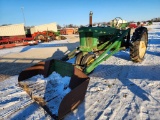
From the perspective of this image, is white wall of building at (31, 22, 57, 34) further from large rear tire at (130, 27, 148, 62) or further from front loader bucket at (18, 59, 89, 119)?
front loader bucket at (18, 59, 89, 119)

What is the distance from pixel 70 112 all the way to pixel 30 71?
6.47 feet

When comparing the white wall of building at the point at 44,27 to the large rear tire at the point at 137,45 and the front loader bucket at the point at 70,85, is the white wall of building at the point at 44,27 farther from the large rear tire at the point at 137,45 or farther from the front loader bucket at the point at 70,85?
the front loader bucket at the point at 70,85

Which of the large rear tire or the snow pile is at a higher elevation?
the large rear tire

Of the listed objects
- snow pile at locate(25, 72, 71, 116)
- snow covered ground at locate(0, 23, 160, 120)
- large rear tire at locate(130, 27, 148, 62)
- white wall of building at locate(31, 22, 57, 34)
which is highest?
white wall of building at locate(31, 22, 57, 34)

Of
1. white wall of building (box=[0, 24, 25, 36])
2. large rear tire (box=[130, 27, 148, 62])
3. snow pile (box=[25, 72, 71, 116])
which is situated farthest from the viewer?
white wall of building (box=[0, 24, 25, 36])

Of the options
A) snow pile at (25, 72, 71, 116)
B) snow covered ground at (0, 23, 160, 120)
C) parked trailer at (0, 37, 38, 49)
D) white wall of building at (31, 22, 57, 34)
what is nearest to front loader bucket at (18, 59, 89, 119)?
snow pile at (25, 72, 71, 116)

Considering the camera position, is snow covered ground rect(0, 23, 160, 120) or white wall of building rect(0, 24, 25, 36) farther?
white wall of building rect(0, 24, 25, 36)

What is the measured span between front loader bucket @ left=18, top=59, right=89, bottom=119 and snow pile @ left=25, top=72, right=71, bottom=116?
4cm

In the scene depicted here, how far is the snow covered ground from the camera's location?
3404 mm

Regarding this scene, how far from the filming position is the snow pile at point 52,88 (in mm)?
3712

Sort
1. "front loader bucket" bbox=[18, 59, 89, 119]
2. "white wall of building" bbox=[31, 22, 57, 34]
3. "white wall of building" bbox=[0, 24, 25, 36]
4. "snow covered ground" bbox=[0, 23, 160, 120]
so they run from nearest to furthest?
"front loader bucket" bbox=[18, 59, 89, 119] → "snow covered ground" bbox=[0, 23, 160, 120] → "white wall of building" bbox=[0, 24, 25, 36] → "white wall of building" bbox=[31, 22, 57, 34]

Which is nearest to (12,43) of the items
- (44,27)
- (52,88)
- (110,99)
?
(44,27)

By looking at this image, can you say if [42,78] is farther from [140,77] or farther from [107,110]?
[140,77]

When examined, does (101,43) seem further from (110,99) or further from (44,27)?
(44,27)
